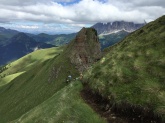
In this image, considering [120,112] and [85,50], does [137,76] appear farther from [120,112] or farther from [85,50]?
[85,50]

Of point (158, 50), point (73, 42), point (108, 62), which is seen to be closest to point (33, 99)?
point (73, 42)

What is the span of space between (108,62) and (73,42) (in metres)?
94.7

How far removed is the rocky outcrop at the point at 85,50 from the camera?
121m

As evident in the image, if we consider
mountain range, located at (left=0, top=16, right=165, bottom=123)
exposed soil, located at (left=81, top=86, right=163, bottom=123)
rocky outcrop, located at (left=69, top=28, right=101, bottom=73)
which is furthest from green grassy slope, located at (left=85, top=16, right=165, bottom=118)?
rocky outcrop, located at (left=69, top=28, right=101, bottom=73)

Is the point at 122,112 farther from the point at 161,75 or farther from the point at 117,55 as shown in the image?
the point at 117,55

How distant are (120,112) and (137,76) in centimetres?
621

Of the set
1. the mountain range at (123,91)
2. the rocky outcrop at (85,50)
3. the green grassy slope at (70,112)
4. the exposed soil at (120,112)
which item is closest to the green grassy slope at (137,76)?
the mountain range at (123,91)

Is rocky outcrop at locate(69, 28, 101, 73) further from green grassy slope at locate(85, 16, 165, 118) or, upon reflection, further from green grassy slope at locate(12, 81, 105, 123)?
green grassy slope at locate(12, 81, 105, 123)

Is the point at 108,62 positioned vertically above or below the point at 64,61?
above

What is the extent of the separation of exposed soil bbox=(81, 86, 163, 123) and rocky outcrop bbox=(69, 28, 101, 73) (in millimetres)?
80975

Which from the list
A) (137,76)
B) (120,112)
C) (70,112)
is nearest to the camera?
(120,112)

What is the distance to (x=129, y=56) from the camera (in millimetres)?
37781

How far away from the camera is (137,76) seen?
1273 inches

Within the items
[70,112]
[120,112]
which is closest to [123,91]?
[120,112]
